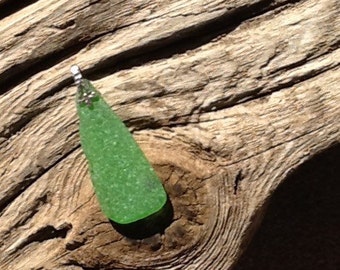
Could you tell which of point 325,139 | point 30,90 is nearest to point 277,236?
point 325,139

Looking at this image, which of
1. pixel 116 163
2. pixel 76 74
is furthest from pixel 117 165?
pixel 76 74

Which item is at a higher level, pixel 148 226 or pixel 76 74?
pixel 76 74

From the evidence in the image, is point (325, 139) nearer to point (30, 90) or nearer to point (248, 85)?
point (248, 85)

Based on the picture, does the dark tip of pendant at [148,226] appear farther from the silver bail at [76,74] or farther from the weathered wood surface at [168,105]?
the silver bail at [76,74]

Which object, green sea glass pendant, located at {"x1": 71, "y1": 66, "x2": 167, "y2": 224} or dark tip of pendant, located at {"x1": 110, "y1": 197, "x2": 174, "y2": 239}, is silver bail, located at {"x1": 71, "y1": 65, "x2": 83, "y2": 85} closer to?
green sea glass pendant, located at {"x1": 71, "y1": 66, "x2": 167, "y2": 224}

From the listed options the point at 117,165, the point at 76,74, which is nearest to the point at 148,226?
the point at 117,165

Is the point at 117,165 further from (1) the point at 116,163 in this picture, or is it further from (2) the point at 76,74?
(2) the point at 76,74
